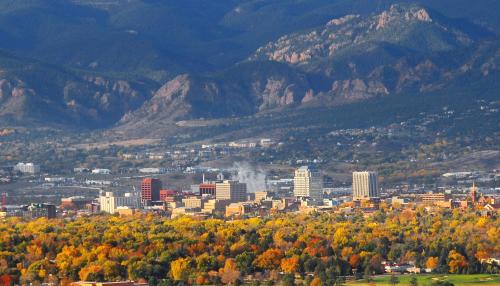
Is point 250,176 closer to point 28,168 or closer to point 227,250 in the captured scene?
point 28,168

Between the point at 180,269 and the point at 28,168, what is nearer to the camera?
the point at 180,269

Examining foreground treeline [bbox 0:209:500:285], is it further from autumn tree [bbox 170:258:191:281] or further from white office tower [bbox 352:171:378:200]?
white office tower [bbox 352:171:378:200]

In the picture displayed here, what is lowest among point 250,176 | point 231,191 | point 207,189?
point 231,191

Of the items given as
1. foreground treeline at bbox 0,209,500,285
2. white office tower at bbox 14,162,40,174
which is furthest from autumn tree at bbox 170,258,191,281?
white office tower at bbox 14,162,40,174

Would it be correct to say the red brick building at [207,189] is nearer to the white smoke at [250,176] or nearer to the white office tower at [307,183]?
the white smoke at [250,176]

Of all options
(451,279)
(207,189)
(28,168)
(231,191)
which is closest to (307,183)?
(231,191)

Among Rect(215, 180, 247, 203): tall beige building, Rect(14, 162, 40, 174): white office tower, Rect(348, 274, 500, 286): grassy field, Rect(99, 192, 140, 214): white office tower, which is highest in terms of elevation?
Rect(14, 162, 40, 174): white office tower

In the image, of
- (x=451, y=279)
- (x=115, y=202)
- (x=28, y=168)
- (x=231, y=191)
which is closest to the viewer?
(x=451, y=279)
